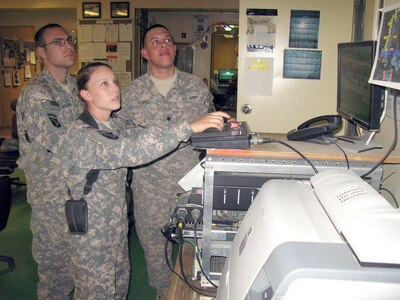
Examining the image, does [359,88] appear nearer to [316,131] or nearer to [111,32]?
[316,131]

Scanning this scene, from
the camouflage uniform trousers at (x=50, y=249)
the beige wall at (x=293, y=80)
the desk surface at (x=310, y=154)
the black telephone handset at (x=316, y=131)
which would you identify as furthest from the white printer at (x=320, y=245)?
the beige wall at (x=293, y=80)

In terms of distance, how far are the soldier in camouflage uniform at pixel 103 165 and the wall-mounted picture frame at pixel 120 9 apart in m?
3.22

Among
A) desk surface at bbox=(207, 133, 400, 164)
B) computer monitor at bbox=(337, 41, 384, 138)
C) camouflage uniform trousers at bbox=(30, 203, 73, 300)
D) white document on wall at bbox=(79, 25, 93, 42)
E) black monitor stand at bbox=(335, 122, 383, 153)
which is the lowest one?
camouflage uniform trousers at bbox=(30, 203, 73, 300)

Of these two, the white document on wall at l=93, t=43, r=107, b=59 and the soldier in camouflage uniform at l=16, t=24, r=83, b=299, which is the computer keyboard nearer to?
the soldier in camouflage uniform at l=16, t=24, r=83, b=299

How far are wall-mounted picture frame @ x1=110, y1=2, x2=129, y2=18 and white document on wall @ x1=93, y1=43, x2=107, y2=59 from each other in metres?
0.41

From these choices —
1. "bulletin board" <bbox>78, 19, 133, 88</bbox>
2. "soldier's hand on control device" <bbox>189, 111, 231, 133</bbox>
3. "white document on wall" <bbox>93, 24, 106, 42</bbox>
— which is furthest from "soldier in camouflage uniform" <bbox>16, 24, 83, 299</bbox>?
"white document on wall" <bbox>93, 24, 106, 42</bbox>

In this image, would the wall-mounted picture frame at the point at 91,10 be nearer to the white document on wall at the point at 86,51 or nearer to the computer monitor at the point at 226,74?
the white document on wall at the point at 86,51

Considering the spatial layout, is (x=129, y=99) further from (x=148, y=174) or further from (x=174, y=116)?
(x=148, y=174)

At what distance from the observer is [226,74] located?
201 inches

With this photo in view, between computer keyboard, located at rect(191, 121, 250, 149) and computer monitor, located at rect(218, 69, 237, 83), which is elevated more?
computer monitor, located at rect(218, 69, 237, 83)

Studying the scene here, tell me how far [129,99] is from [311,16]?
1.27 meters

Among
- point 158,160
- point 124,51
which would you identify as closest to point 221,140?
point 158,160

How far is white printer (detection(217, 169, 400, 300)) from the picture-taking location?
51cm

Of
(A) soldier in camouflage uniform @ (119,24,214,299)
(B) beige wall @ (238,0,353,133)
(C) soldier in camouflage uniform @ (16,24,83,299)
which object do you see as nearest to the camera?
(C) soldier in camouflage uniform @ (16,24,83,299)
